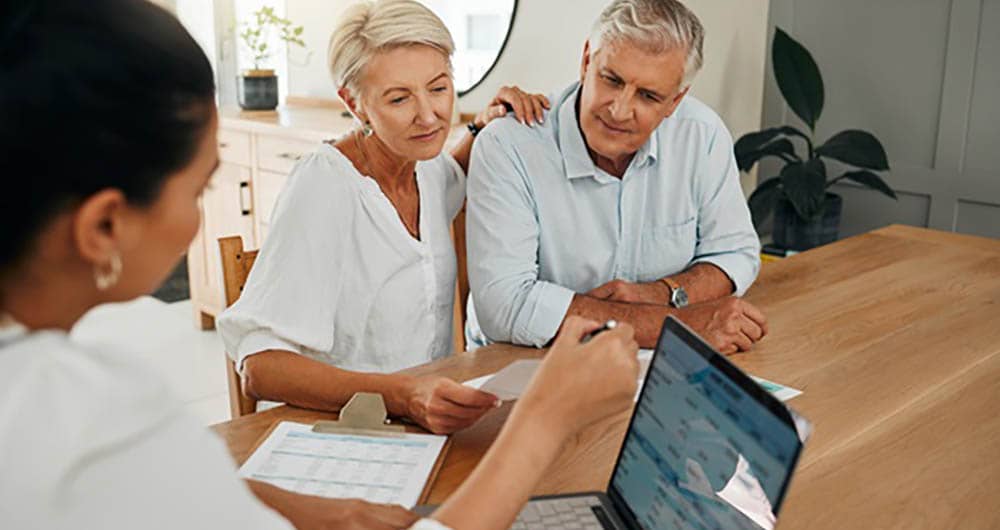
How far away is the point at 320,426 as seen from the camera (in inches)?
54.0

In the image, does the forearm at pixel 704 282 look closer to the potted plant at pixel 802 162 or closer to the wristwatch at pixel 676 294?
the wristwatch at pixel 676 294

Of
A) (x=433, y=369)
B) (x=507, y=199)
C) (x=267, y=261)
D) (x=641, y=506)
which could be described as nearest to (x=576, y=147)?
(x=507, y=199)

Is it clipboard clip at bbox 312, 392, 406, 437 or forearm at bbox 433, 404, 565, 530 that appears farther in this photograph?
clipboard clip at bbox 312, 392, 406, 437

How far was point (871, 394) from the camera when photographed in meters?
1.54

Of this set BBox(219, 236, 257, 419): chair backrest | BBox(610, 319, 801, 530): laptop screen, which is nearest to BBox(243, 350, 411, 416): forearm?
BBox(219, 236, 257, 419): chair backrest

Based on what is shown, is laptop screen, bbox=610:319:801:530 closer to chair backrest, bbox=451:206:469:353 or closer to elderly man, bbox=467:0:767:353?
elderly man, bbox=467:0:767:353

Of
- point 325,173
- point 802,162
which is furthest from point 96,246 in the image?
point 802,162

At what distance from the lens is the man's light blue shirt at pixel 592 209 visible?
6.14 ft

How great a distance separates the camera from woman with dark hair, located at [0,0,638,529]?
1.98ft

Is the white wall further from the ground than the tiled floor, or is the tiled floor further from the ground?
the white wall

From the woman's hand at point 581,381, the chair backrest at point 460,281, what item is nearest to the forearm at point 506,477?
the woman's hand at point 581,381

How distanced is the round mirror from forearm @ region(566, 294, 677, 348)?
204cm

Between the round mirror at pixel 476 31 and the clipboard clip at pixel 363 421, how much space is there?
2.44m

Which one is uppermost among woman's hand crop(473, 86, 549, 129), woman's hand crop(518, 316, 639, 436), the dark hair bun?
the dark hair bun
